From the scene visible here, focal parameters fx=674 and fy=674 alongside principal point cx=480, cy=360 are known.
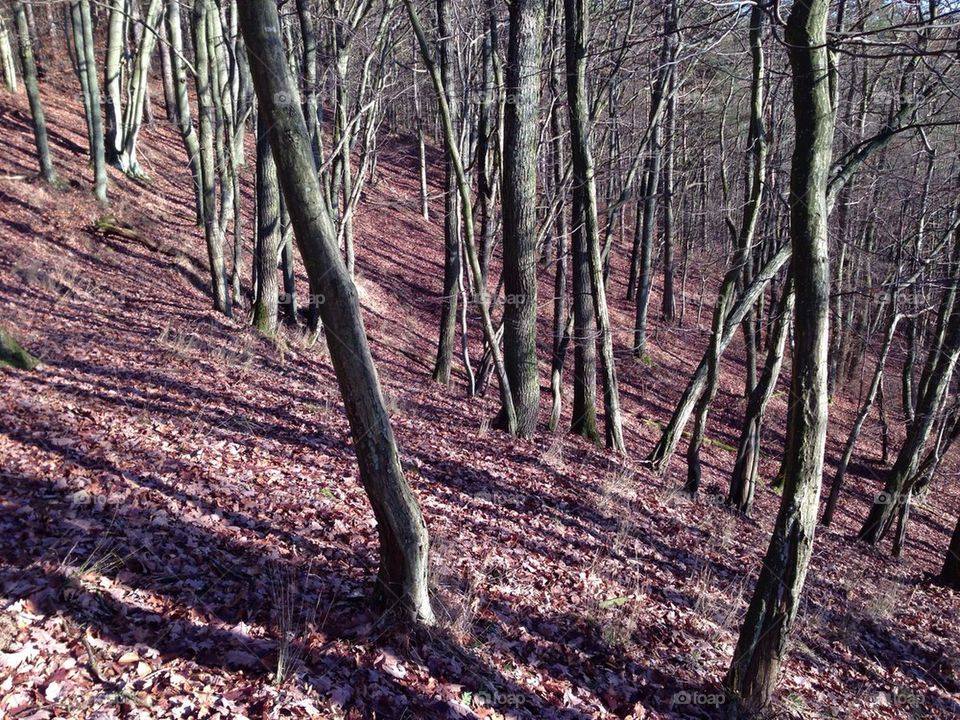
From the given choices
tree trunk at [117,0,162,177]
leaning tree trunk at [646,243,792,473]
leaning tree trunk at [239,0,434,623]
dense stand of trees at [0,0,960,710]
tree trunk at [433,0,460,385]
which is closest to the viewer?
leaning tree trunk at [239,0,434,623]

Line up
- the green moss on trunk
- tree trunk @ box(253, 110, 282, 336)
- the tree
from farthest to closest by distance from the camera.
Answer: the tree < tree trunk @ box(253, 110, 282, 336) < the green moss on trunk

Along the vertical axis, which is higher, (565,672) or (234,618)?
(234,618)

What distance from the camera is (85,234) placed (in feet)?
44.7

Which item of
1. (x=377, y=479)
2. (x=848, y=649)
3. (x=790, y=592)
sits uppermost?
(x=377, y=479)

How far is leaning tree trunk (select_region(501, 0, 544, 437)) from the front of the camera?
28.9 feet

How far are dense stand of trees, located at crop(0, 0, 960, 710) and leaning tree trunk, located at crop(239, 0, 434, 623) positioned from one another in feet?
0.05

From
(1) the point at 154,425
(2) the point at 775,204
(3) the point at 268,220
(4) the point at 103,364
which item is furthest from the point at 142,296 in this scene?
(2) the point at 775,204

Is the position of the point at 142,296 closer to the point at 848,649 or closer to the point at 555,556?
the point at 555,556

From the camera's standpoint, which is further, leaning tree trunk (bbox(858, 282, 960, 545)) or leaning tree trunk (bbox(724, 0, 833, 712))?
leaning tree trunk (bbox(858, 282, 960, 545))

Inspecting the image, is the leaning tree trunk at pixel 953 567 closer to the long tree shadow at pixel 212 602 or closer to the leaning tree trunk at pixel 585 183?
the leaning tree trunk at pixel 585 183

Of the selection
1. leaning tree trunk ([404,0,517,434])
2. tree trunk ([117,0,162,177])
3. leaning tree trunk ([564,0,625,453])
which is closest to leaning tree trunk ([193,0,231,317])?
leaning tree trunk ([404,0,517,434])

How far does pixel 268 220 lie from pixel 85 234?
4.33m

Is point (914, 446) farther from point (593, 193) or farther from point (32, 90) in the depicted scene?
point (32, 90)

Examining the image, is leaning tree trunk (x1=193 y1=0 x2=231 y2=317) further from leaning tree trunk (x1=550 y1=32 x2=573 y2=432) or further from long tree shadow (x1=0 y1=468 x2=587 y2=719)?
long tree shadow (x1=0 y1=468 x2=587 y2=719)
